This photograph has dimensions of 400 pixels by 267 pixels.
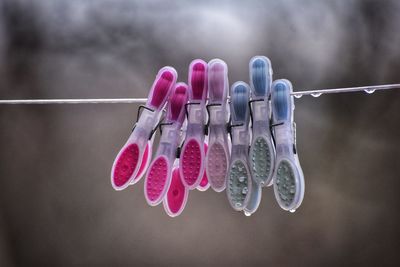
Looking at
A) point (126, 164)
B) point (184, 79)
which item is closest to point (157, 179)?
point (126, 164)

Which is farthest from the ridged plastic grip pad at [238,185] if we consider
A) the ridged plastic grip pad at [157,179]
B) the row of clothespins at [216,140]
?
the ridged plastic grip pad at [157,179]

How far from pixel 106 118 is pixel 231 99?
1.14 m

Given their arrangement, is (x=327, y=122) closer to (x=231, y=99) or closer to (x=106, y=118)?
(x=106, y=118)

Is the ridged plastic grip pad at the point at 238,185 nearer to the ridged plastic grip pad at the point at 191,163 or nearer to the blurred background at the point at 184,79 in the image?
the ridged plastic grip pad at the point at 191,163

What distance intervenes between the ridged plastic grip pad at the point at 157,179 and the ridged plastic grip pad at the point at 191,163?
0.04m

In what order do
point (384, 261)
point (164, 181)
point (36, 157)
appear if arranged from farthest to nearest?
point (36, 157) < point (384, 261) < point (164, 181)

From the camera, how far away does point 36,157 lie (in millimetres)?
1881

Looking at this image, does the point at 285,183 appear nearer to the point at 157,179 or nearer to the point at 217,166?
the point at 217,166

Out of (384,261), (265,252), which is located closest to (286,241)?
(265,252)

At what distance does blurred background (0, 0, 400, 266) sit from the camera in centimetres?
176

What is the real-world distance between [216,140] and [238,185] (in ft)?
0.32

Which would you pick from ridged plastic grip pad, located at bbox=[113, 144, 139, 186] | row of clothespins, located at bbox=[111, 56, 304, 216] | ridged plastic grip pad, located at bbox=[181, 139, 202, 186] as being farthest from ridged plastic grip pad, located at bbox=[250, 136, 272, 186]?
ridged plastic grip pad, located at bbox=[113, 144, 139, 186]

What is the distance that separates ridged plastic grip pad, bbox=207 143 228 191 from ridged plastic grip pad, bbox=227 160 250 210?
0.07 feet

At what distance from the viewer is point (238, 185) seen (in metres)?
0.78
